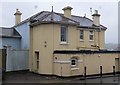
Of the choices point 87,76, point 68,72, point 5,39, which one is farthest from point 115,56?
point 5,39

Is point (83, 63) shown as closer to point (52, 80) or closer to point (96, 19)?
point (52, 80)

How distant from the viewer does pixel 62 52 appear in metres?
20.9

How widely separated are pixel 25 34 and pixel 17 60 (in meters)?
3.37

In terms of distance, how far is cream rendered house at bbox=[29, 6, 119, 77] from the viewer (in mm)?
21109

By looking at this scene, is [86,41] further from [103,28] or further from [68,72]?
[68,72]

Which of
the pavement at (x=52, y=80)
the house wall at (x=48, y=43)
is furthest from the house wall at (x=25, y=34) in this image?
the pavement at (x=52, y=80)

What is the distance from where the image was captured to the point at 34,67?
950 inches

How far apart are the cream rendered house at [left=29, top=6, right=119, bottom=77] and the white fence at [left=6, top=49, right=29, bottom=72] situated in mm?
826

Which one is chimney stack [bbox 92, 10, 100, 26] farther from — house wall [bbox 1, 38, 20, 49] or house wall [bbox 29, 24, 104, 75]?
house wall [bbox 1, 38, 20, 49]

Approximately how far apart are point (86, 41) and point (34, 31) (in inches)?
257

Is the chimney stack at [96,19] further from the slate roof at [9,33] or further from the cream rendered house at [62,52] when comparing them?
the slate roof at [9,33]

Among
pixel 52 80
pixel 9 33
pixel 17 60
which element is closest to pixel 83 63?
pixel 52 80

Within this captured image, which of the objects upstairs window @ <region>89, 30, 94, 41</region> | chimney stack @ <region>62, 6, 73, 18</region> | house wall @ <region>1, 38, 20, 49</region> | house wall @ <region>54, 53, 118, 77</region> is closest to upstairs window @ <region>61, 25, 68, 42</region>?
house wall @ <region>54, 53, 118, 77</region>

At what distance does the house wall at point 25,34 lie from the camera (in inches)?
1001
